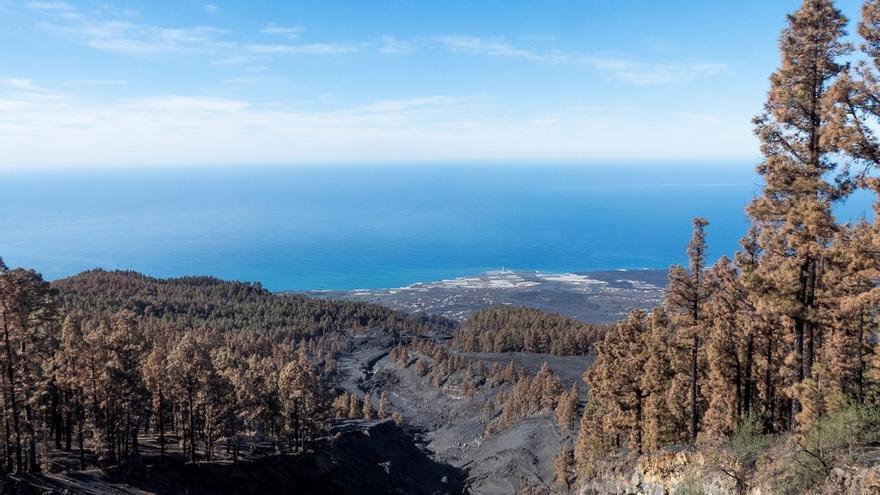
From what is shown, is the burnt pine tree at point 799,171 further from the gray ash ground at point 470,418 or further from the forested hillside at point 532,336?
the forested hillside at point 532,336

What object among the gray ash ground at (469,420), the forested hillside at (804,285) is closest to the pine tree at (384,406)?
the gray ash ground at (469,420)

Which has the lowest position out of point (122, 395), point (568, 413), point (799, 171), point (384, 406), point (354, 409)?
point (384, 406)

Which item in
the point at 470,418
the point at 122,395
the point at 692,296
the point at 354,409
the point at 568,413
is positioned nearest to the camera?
the point at 692,296

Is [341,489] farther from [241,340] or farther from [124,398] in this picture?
[241,340]

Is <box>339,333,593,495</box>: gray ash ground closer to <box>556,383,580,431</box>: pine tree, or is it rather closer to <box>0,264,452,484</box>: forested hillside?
<box>556,383,580,431</box>: pine tree

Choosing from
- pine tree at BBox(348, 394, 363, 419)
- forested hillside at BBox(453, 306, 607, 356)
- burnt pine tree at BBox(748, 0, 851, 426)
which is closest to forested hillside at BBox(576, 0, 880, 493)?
burnt pine tree at BBox(748, 0, 851, 426)

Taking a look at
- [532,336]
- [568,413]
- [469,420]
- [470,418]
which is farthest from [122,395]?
[532,336]

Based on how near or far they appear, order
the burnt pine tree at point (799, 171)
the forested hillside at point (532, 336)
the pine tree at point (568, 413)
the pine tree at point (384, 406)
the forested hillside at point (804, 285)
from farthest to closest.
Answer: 1. the forested hillside at point (532, 336)
2. the pine tree at point (384, 406)
3. the pine tree at point (568, 413)
4. the burnt pine tree at point (799, 171)
5. the forested hillside at point (804, 285)

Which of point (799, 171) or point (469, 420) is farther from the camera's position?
point (469, 420)

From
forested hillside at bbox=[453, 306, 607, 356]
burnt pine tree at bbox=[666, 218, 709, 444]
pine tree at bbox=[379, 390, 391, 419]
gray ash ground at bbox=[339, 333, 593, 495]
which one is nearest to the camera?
burnt pine tree at bbox=[666, 218, 709, 444]

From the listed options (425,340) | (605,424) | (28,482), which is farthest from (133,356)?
(425,340)

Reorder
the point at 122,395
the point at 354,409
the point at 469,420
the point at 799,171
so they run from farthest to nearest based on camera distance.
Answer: the point at 469,420 < the point at 354,409 < the point at 122,395 < the point at 799,171

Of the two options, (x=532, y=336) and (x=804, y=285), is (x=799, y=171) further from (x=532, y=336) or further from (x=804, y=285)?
(x=532, y=336)
